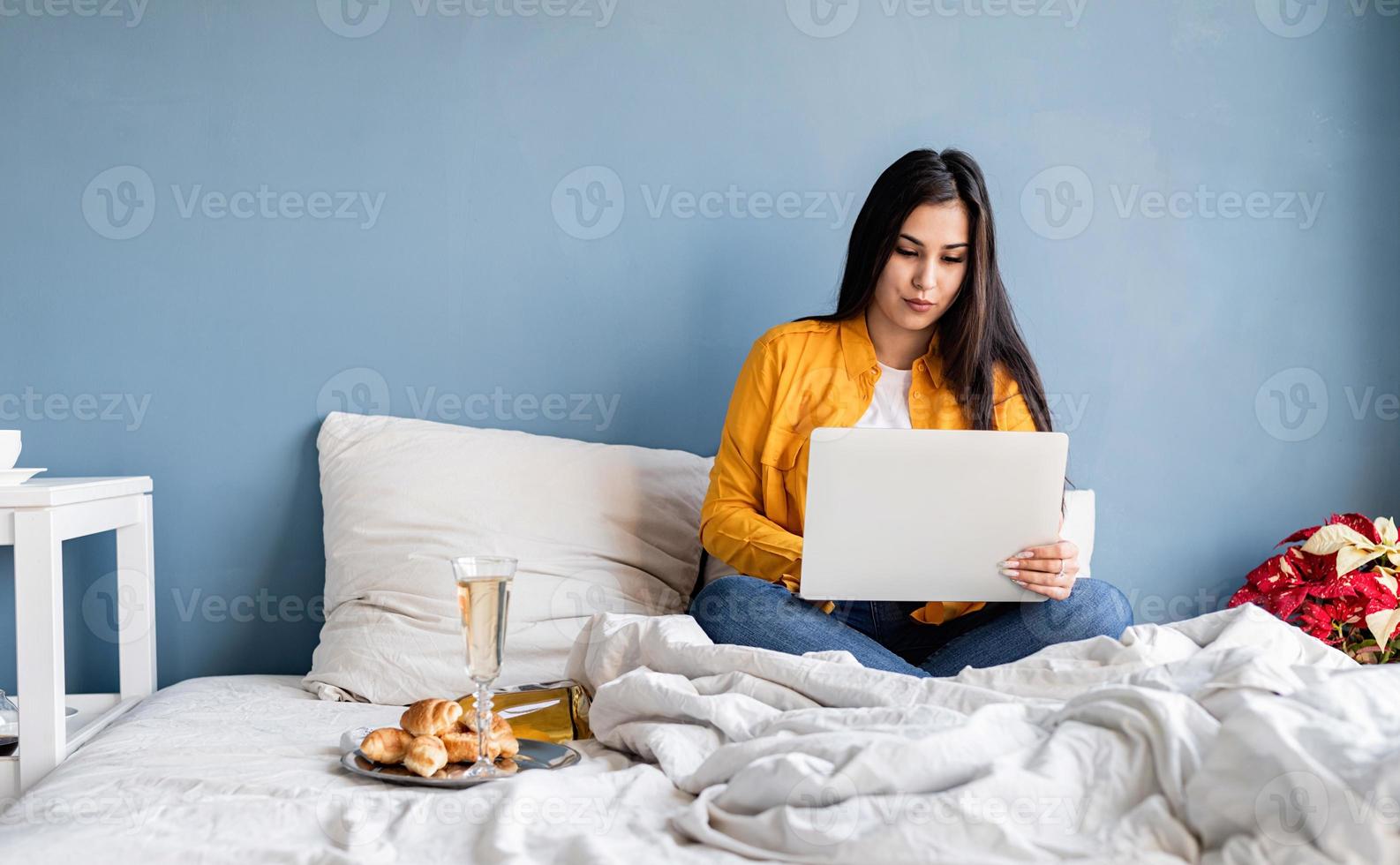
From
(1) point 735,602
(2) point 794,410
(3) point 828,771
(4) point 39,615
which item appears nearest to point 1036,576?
(1) point 735,602

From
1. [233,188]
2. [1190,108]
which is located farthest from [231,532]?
[1190,108]

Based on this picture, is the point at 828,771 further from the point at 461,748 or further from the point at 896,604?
the point at 896,604

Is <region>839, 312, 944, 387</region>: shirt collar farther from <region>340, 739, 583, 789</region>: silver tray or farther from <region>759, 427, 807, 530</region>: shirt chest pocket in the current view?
<region>340, 739, 583, 789</region>: silver tray

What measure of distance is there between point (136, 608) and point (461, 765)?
111 centimetres

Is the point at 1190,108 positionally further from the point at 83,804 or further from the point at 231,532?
the point at 83,804

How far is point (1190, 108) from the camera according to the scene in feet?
7.41

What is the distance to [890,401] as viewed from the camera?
1.91 meters

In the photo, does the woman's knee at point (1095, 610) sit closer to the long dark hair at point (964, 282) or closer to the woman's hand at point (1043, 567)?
the woman's hand at point (1043, 567)

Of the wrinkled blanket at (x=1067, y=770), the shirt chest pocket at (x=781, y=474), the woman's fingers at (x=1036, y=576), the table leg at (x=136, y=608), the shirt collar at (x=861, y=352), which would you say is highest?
the shirt collar at (x=861, y=352)

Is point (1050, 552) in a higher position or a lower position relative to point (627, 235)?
lower

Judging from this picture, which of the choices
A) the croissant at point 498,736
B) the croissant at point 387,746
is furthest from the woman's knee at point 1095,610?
the croissant at point 387,746

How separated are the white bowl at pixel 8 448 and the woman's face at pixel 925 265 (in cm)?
138

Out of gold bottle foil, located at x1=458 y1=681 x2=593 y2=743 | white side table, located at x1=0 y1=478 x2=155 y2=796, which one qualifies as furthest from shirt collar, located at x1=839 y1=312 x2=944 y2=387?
white side table, located at x1=0 y1=478 x2=155 y2=796

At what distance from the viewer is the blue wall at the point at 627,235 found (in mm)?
2064
